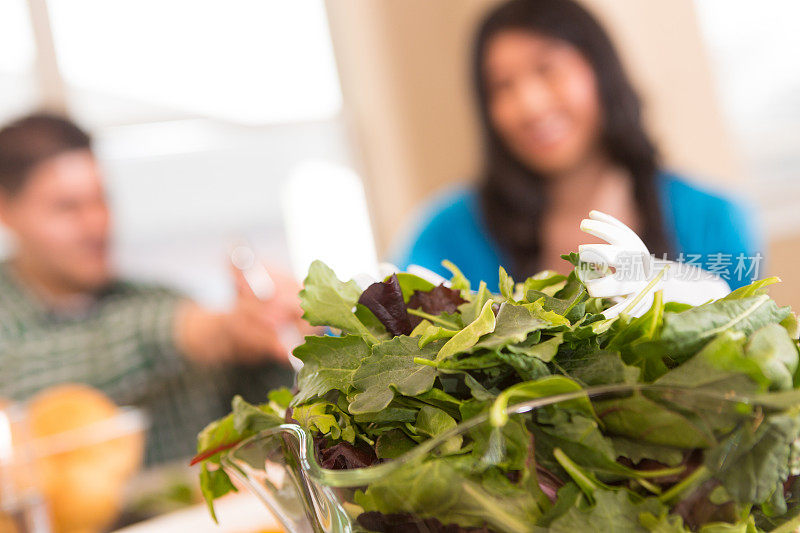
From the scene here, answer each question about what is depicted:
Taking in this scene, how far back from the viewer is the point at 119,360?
162 cm

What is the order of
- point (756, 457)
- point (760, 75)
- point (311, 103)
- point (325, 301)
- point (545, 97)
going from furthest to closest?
point (311, 103), point (760, 75), point (545, 97), point (325, 301), point (756, 457)

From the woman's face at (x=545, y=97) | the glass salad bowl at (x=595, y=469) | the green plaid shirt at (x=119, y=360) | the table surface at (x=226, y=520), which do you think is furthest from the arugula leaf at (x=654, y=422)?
the green plaid shirt at (x=119, y=360)

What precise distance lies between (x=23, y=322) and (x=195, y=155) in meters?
0.71

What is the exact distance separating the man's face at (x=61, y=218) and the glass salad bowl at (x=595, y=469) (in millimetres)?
1602

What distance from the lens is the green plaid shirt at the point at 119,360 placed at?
62.6 inches

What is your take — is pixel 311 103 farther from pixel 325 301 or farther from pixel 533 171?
pixel 325 301

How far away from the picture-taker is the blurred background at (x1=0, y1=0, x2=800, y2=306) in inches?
78.5

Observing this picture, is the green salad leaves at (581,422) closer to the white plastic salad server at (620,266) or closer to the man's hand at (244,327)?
the white plastic salad server at (620,266)

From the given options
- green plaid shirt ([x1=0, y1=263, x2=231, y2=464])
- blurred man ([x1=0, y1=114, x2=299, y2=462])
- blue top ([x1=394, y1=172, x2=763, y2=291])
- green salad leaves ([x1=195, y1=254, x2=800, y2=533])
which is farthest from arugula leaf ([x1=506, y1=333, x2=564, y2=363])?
green plaid shirt ([x1=0, y1=263, x2=231, y2=464])

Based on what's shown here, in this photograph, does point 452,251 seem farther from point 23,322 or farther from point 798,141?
point 798,141

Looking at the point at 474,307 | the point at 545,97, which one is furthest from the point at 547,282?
the point at 545,97

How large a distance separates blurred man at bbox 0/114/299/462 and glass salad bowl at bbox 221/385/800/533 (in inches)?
52.3

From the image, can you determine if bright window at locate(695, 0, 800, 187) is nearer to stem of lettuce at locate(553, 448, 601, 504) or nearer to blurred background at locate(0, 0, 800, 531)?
blurred background at locate(0, 0, 800, 531)

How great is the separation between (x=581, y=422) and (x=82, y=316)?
162 centimetres
